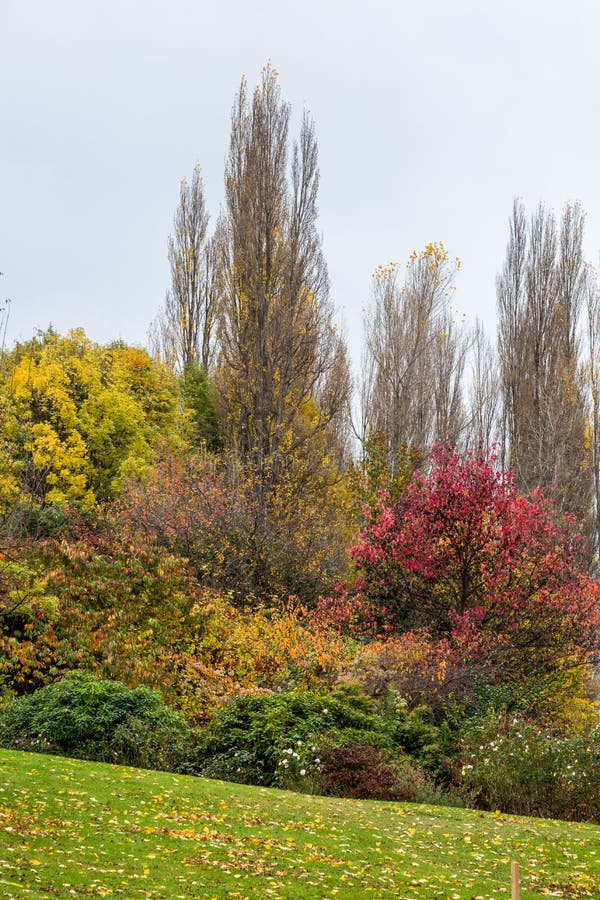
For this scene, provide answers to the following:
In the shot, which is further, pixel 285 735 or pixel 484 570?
pixel 484 570

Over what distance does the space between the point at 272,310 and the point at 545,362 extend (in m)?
10.6

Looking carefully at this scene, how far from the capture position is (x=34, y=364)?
74.7 feet

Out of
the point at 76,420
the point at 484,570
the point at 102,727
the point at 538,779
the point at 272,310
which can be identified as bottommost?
the point at 538,779

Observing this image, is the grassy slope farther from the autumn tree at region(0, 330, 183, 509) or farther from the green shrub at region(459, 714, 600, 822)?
the autumn tree at region(0, 330, 183, 509)

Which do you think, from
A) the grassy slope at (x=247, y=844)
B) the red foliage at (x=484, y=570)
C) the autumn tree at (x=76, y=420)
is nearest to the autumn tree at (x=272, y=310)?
the autumn tree at (x=76, y=420)

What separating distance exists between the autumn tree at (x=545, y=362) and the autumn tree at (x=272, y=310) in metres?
7.08

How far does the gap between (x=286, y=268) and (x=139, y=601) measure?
Answer: 37.9 ft

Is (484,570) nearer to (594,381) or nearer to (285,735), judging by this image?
(285,735)

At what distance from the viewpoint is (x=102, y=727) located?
34.9 ft

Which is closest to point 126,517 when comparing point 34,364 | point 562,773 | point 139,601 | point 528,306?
point 139,601

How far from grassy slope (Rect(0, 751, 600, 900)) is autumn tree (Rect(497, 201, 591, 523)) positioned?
63.8 ft

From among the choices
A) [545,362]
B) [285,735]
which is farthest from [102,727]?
[545,362]

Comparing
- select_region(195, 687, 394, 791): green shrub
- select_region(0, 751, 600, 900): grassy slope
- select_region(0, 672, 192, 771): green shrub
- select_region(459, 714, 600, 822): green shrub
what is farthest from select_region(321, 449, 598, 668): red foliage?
select_region(0, 751, 600, 900): grassy slope

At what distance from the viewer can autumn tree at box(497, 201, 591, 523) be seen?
2741 centimetres
